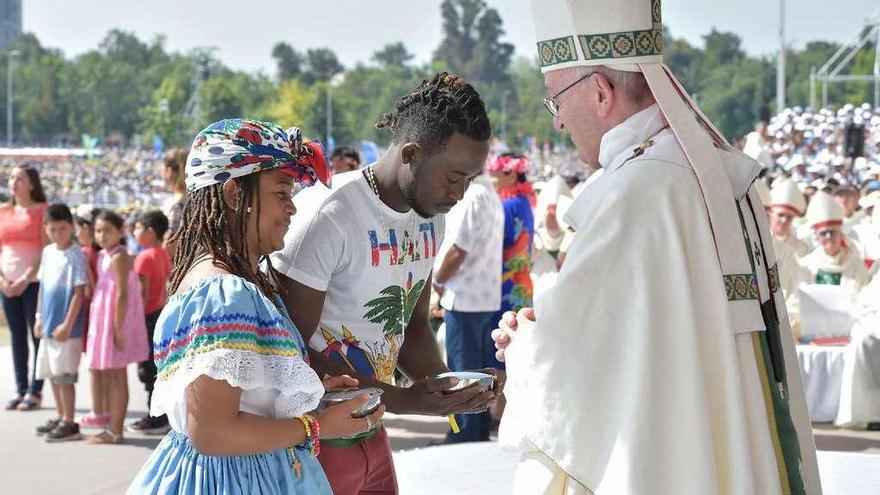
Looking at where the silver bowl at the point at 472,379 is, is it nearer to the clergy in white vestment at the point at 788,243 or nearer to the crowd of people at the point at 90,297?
the crowd of people at the point at 90,297

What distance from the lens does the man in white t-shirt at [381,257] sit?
3.17m

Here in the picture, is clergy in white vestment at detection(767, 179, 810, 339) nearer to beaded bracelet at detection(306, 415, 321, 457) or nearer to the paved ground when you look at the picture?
the paved ground

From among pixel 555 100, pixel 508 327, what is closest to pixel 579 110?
pixel 555 100

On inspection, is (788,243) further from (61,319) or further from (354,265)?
(354,265)

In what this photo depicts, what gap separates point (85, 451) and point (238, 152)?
17.8 ft

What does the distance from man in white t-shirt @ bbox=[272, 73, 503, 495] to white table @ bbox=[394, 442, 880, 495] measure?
1496 millimetres

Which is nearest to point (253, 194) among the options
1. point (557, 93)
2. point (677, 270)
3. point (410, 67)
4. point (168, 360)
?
point (168, 360)

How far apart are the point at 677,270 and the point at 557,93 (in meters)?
0.56

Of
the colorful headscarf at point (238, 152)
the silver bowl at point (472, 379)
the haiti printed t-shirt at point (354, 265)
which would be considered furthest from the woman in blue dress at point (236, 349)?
the silver bowl at point (472, 379)

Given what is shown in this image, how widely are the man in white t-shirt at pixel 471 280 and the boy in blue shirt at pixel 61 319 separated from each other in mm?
2374

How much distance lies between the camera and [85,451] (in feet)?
25.1

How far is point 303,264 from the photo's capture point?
10.3 feet

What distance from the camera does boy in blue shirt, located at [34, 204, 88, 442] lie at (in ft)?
26.2

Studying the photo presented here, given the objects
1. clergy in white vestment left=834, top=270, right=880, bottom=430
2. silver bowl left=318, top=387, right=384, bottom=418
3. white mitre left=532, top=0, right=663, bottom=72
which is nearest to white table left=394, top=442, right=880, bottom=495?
silver bowl left=318, top=387, right=384, bottom=418
